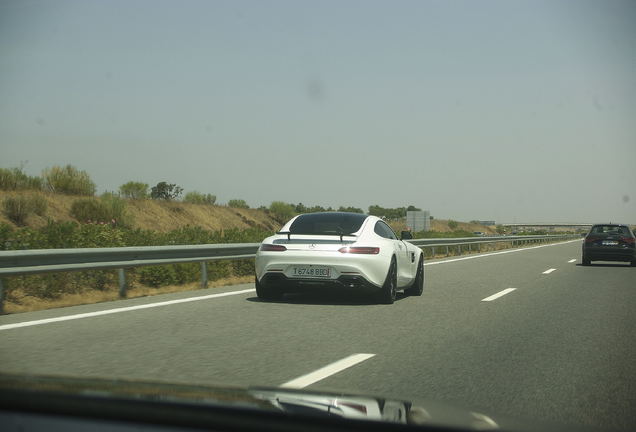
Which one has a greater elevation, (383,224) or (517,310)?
(383,224)

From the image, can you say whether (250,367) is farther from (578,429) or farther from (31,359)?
(578,429)

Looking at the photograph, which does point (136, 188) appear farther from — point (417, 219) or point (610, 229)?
point (610, 229)

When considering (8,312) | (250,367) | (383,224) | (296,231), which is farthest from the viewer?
(383,224)

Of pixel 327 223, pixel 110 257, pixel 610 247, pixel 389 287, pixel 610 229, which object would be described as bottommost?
pixel 389 287

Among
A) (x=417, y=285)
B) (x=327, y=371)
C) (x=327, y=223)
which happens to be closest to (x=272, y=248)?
(x=327, y=223)

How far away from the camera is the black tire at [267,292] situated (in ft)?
33.9

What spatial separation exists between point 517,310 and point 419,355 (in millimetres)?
4013

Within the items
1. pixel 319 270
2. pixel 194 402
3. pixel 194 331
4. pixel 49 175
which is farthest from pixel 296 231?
pixel 49 175

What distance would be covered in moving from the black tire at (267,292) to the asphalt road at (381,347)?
0.16 m

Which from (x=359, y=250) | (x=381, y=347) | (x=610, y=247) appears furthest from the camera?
(x=610, y=247)

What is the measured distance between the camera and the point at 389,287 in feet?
34.0

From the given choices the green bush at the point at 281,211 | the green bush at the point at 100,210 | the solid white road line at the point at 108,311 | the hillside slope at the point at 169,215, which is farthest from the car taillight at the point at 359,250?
the green bush at the point at 281,211

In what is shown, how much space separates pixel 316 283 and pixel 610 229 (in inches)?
640

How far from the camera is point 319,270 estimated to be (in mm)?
9852
